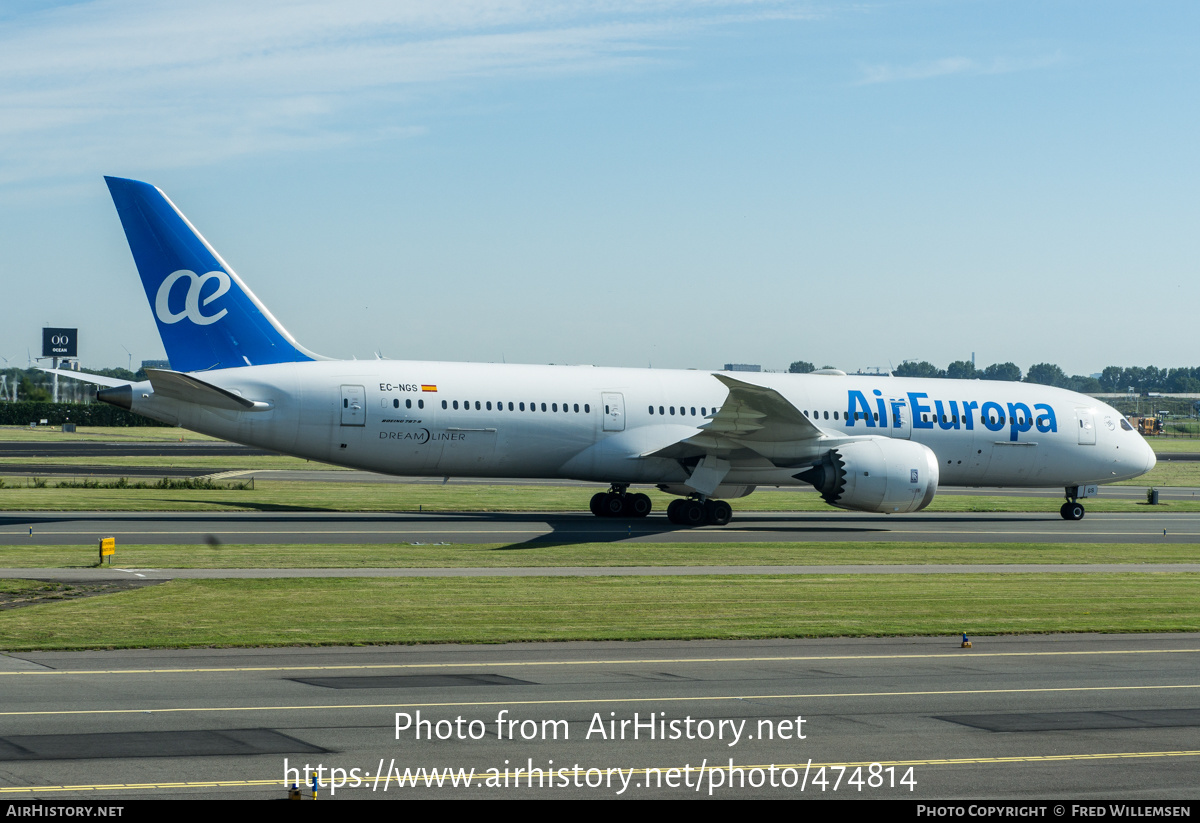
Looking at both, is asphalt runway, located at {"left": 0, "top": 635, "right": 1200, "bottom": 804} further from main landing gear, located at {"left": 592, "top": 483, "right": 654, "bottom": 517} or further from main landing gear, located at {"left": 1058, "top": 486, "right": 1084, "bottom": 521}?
main landing gear, located at {"left": 1058, "top": 486, "right": 1084, "bottom": 521}

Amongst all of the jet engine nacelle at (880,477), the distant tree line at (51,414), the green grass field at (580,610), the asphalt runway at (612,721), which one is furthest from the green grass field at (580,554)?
the distant tree line at (51,414)

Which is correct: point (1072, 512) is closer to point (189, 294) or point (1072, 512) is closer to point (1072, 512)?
point (1072, 512)

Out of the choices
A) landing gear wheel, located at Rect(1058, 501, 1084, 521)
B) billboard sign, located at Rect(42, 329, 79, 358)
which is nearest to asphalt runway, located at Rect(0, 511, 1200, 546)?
landing gear wheel, located at Rect(1058, 501, 1084, 521)

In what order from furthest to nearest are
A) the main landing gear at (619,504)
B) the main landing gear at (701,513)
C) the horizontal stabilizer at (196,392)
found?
the main landing gear at (619,504)
the main landing gear at (701,513)
the horizontal stabilizer at (196,392)

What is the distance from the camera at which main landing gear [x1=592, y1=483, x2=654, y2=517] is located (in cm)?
3731

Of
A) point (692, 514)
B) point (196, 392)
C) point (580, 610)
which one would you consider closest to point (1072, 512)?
point (692, 514)

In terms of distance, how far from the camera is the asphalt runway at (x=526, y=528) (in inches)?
1161

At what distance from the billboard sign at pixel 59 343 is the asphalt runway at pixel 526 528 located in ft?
384

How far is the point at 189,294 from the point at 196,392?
3.10 metres

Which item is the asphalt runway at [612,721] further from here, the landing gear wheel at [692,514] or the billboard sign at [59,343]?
the billboard sign at [59,343]

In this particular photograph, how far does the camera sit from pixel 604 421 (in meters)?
35.6

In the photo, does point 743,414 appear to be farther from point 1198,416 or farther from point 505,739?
point 1198,416

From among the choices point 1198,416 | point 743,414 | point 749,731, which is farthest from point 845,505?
point 1198,416
